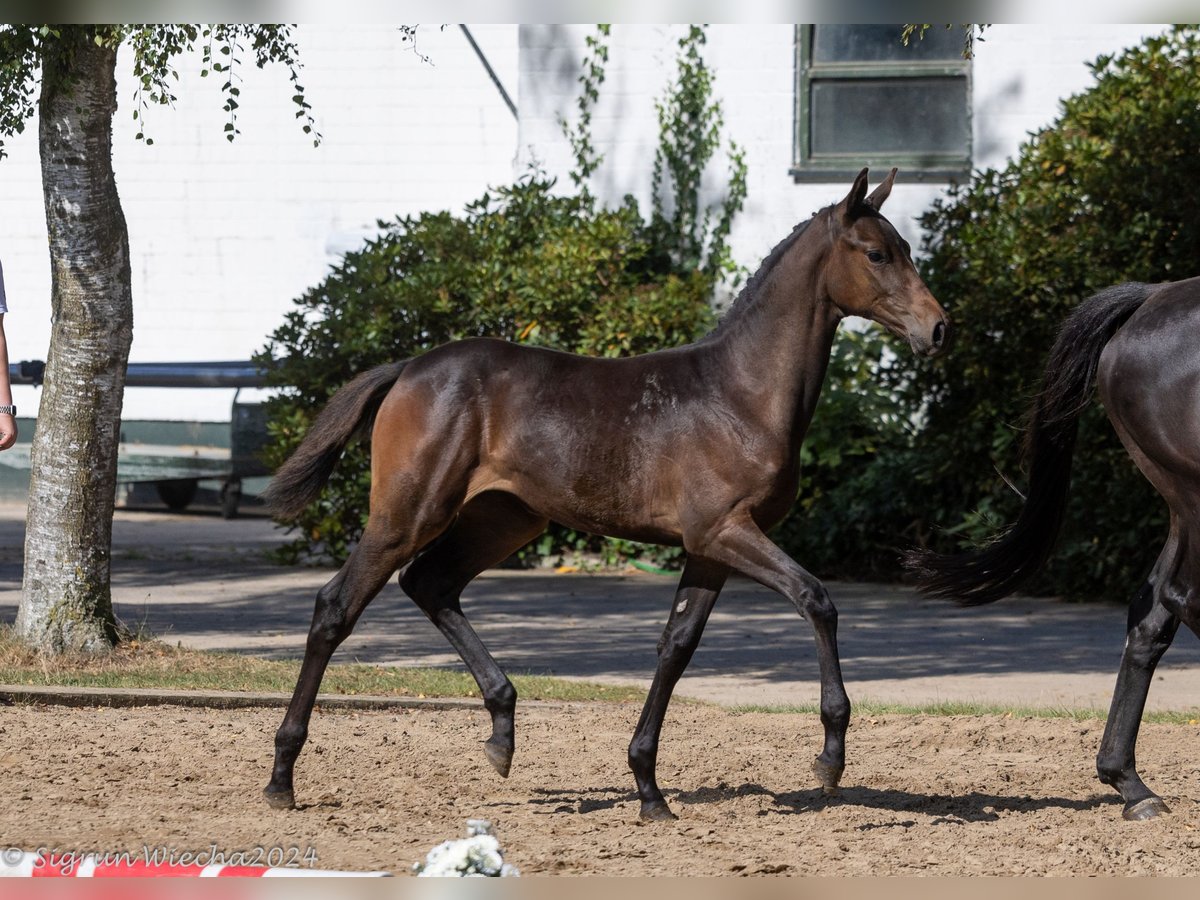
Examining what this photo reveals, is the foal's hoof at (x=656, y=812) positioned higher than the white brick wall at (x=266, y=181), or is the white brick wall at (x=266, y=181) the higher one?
the white brick wall at (x=266, y=181)

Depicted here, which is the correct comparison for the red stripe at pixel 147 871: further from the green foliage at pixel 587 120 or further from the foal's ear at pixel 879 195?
the green foliage at pixel 587 120

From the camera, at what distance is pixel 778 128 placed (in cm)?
1395

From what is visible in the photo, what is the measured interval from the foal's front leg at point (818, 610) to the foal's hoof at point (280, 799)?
5.62 feet

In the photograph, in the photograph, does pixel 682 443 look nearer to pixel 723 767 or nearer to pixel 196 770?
pixel 723 767

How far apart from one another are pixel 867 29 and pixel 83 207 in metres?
8.08

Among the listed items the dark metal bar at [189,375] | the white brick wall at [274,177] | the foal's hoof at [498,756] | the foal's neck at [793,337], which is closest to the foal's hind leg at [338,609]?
the foal's hoof at [498,756]

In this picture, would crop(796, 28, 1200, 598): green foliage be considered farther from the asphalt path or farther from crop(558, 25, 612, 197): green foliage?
crop(558, 25, 612, 197): green foliage

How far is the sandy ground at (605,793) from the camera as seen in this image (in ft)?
15.2

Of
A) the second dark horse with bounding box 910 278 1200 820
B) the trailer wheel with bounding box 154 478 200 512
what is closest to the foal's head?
the second dark horse with bounding box 910 278 1200 820

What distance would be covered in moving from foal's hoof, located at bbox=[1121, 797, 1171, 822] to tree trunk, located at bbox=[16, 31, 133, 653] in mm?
5243

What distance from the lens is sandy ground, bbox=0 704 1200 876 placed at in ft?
Result: 15.2

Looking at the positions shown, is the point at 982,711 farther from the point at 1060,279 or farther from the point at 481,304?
the point at 481,304

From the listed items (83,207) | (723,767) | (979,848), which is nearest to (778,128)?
(83,207)

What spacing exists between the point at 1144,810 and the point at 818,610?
1.51 meters
